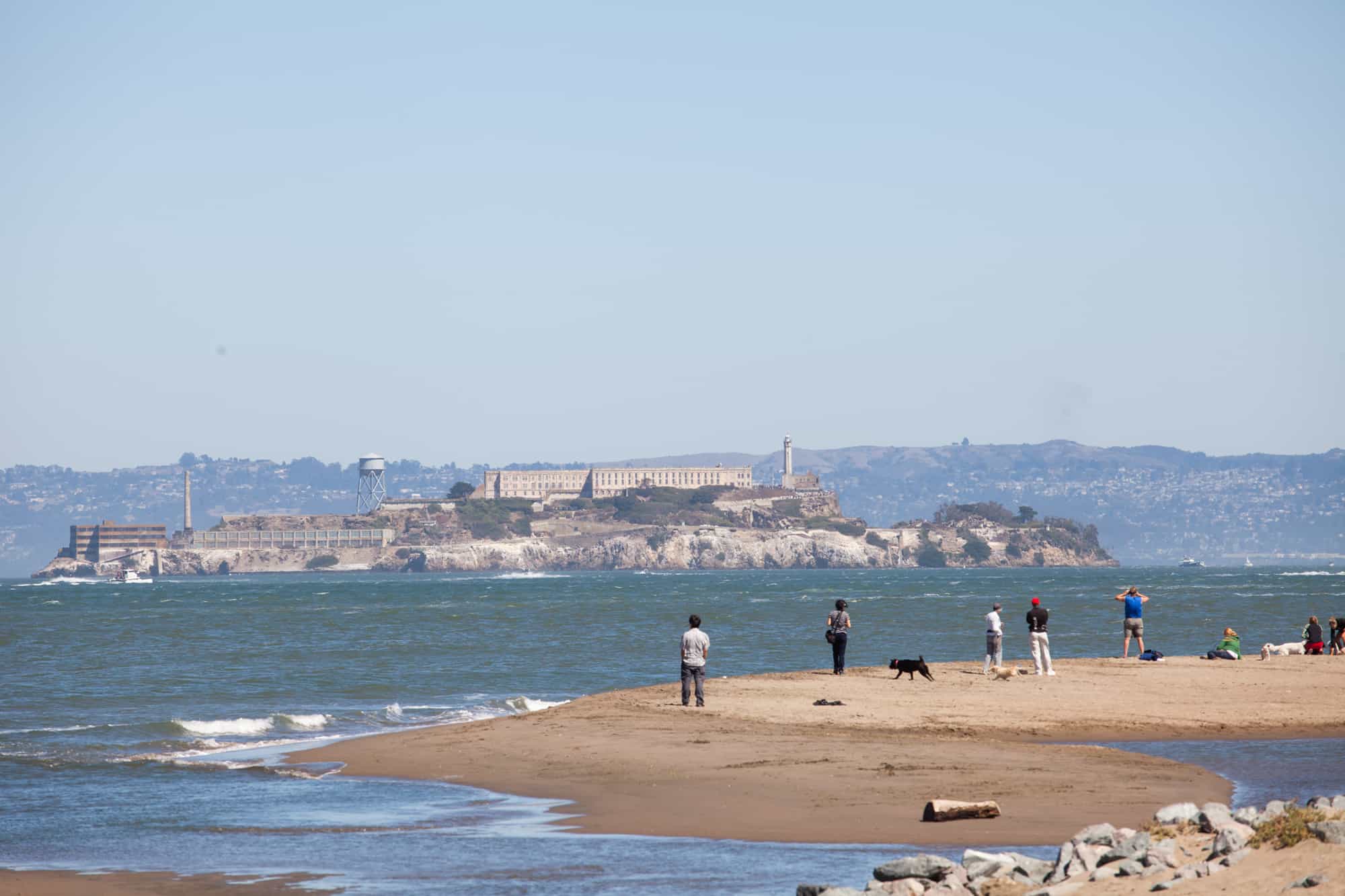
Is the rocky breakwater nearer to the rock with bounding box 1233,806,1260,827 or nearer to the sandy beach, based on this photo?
the rock with bounding box 1233,806,1260,827

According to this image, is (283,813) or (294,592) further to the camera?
(294,592)

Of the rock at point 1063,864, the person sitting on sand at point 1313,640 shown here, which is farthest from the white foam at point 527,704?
the rock at point 1063,864

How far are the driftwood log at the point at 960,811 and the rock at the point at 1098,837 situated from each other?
3.00 metres

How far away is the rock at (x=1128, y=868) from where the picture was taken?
11.3 meters

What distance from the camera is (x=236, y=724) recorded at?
91.6 ft

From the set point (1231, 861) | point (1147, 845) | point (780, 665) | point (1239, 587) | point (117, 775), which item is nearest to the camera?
point (1231, 861)

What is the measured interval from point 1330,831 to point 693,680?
1544cm

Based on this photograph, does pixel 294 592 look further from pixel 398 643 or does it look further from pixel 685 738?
pixel 685 738

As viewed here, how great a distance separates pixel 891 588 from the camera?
123688 mm

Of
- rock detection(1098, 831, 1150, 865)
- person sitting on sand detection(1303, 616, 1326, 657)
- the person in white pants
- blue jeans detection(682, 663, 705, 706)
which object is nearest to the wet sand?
rock detection(1098, 831, 1150, 865)

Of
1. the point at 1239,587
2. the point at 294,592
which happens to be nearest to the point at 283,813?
the point at 1239,587

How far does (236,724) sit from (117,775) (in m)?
6.60

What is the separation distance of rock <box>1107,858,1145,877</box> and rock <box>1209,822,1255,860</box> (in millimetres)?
502

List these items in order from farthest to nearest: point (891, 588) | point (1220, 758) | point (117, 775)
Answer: point (891, 588) → point (117, 775) → point (1220, 758)
